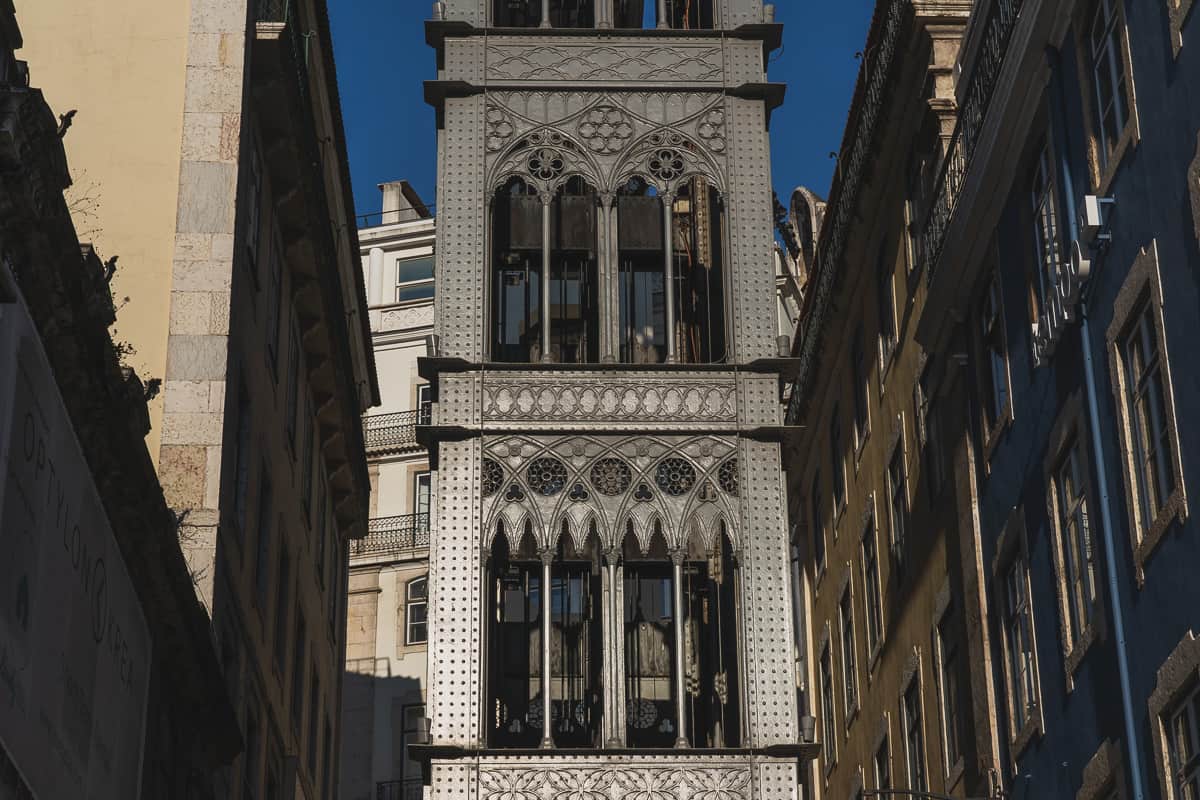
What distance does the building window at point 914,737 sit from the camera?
3991 cm

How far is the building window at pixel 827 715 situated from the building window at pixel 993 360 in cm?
1806

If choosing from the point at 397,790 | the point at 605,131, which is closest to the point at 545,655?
the point at 605,131

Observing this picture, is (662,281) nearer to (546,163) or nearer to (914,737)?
(546,163)

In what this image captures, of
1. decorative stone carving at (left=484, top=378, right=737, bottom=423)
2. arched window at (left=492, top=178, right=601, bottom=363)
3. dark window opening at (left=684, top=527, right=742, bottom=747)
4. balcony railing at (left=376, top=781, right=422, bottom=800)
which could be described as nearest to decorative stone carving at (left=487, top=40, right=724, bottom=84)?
arched window at (left=492, top=178, right=601, bottom=363)

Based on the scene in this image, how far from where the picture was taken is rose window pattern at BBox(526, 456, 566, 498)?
116 feet

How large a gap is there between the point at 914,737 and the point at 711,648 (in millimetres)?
6196

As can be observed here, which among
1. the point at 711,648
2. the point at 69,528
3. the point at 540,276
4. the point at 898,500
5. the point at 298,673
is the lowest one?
the point at 69,528

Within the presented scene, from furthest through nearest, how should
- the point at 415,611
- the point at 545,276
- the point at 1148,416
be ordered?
the point at 415,611 → the point at 545,276 → the point at 1148,416

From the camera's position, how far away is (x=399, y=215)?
299 feet

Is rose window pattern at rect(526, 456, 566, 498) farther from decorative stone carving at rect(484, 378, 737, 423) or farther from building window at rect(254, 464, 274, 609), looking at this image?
building window at rect(254, 464, 274, 609)

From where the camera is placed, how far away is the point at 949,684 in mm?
37250

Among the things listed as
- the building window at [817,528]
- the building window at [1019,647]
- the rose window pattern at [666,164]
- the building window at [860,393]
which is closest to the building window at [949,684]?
the building window at [1019,647]

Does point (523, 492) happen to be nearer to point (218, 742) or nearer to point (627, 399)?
point (627, 399)

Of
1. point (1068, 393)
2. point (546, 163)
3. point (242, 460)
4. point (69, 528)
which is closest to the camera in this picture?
point (69, 528)
